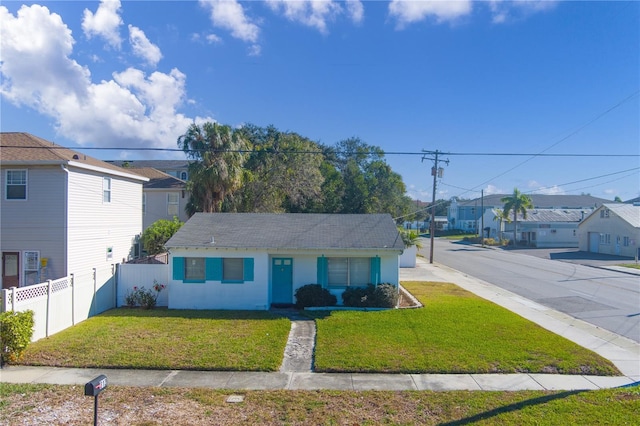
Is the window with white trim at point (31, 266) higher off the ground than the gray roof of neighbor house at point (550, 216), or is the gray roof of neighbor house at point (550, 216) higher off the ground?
the gray roof of neighbor house at point (550, 216)

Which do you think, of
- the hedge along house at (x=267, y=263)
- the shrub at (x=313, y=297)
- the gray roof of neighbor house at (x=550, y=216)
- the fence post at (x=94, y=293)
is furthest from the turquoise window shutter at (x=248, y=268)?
the gray roof of neighbor house at (x=550, y=216)

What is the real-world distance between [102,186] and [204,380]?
42.7 feet

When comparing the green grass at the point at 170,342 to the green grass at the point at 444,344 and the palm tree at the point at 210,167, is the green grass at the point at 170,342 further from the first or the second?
the palm tree at the point at 210,167

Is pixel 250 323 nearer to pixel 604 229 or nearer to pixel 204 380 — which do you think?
pixel 204 380

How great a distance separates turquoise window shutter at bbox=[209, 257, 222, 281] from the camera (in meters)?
16.2

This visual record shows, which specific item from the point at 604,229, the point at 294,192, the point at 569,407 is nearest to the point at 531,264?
the point at 604,229

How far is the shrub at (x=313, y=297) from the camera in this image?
16141 mm

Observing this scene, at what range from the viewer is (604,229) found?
42.8m

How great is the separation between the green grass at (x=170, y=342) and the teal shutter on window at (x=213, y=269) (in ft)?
5.40

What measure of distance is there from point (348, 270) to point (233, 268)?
4.66 m

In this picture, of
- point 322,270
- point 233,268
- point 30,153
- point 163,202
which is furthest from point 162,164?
point 322,270

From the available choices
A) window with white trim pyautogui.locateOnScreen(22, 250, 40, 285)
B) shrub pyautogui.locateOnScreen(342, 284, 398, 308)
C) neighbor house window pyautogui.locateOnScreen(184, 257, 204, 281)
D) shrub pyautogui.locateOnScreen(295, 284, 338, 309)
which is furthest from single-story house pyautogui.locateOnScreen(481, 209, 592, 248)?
window with white trim pyautogui.locateOnScreen(22, 250, 40, 285)

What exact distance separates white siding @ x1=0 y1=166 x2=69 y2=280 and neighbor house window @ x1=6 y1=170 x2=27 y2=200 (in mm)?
245

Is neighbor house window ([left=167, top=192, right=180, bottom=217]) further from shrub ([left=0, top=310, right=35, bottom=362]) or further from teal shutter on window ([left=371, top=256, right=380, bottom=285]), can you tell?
shrub ([left=0, top=310, right=35, bottom=362])
